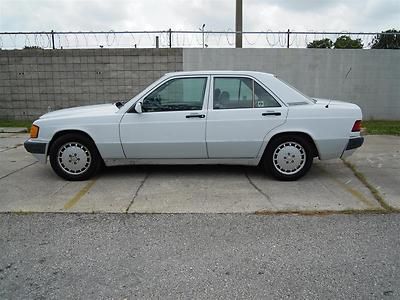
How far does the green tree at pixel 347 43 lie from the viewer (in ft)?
36.3

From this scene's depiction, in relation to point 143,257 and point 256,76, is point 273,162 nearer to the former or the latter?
point 256,76

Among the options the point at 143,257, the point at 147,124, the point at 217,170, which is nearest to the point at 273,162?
the point at 217,170

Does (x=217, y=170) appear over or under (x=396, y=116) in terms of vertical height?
under

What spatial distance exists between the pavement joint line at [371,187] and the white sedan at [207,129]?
0.53m

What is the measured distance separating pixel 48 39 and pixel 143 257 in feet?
33.3

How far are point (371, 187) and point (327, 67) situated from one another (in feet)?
23.5

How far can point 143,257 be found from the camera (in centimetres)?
317

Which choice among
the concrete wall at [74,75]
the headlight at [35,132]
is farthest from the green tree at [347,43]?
the headlight at [35,132]

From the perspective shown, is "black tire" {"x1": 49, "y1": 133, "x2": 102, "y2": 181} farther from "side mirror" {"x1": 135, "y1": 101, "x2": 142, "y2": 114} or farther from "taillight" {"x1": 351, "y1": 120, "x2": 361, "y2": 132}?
"taillight" {"x1": 351, "y1": 120, "x2": 361, "y2": 132}

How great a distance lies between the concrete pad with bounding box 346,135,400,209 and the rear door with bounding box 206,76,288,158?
1763 millimetres

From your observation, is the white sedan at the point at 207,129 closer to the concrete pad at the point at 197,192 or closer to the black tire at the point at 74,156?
the black tire at the point at 74,156

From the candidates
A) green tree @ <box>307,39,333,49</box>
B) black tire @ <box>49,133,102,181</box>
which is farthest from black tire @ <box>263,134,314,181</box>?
green tree @ <box>307,39,333,49</box>

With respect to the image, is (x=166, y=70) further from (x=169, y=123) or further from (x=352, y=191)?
(x=352, y=191)

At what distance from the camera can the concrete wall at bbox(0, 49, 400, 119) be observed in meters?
11.1
